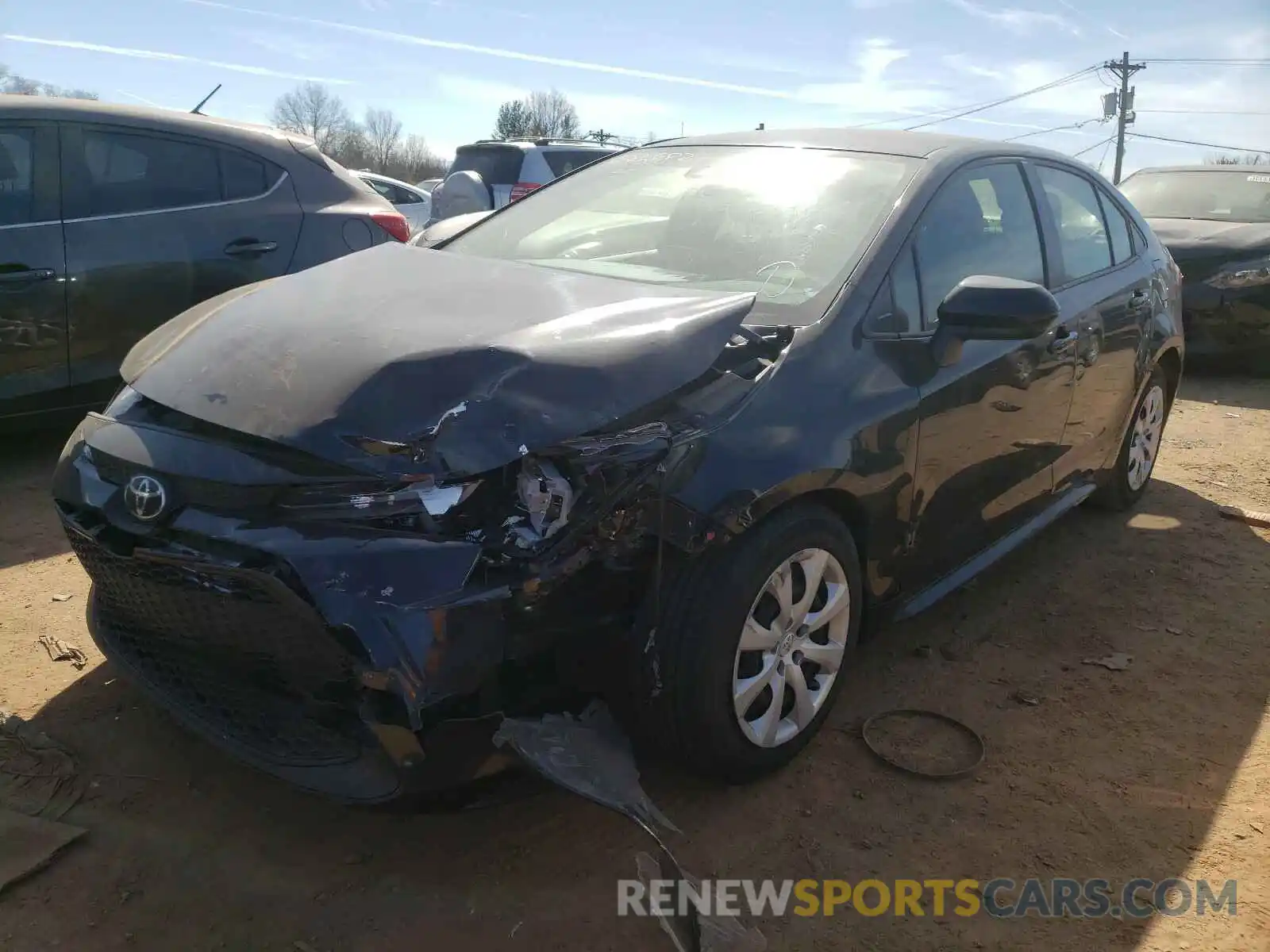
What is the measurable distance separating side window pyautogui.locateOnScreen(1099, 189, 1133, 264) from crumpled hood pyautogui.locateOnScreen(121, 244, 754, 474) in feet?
7.96

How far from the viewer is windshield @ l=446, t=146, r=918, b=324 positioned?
2.84 metres

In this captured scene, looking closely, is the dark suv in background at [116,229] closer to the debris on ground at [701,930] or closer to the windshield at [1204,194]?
the debris on ground at [701,930]

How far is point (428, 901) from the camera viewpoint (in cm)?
215

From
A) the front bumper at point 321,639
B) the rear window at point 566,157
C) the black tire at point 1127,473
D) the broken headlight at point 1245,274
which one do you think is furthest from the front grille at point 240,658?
the rear window at point 566,157

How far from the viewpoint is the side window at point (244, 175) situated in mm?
4902

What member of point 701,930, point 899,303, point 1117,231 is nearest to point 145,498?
point 701,930

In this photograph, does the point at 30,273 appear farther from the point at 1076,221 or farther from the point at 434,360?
the point at 1076,221

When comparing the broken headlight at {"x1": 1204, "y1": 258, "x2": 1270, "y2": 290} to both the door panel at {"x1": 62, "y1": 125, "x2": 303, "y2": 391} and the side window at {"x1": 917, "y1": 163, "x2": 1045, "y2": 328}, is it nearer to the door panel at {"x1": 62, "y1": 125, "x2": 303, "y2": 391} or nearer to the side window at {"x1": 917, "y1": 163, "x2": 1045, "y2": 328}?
the side window at {"x1": 917, "y1": 163, "x2": 1045, "y2": 328}

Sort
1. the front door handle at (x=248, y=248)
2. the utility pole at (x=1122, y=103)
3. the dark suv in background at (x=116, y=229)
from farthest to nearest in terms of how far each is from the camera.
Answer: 1. the utility pole at (x=1122, y=103)
2. the front door handle at (x=248, y=248)
3. the dark suv in background at (x=116, y=229)

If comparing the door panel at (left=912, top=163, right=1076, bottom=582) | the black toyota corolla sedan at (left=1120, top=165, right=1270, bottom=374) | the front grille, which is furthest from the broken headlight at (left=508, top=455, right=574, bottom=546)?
the black toyota corolla sedan at (left=1120, top=165, right=1270, bottom=374)

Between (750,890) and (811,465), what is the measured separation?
1013mm

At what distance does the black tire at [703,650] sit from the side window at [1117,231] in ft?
8.61

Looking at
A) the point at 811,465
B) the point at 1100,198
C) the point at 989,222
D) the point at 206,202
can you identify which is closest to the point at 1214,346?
the point at 1100,198

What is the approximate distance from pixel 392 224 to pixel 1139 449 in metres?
4.10
